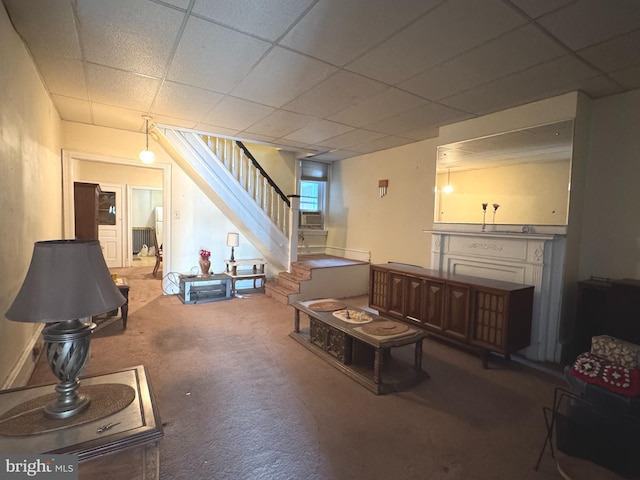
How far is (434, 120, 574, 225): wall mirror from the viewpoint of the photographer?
314cm

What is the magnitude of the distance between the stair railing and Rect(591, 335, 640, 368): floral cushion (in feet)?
14.8

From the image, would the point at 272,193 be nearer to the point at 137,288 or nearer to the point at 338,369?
the point at 137,288

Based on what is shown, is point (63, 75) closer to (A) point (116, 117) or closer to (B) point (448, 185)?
(A) point (116, 117)

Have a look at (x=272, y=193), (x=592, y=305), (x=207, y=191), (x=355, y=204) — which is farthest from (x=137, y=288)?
(x=592, y=305)

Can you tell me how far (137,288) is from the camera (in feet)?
19.5

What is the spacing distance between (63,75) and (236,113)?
64.7 inches

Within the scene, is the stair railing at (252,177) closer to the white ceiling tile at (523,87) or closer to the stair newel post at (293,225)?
the stair newel post at (293,225)

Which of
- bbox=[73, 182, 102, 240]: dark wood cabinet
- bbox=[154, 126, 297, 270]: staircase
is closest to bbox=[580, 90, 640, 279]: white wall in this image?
bbox=[154, 126, 297, 270]: staircase

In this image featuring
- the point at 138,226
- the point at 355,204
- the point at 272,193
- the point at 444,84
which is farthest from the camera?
the point at 138,226

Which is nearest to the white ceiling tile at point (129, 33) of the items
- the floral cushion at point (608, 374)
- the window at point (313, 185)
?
the floral cushion at point (608, 374)

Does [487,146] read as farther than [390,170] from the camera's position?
No

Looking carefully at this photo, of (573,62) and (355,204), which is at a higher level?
(573,62)

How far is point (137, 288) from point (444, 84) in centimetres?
604

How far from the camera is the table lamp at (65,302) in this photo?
3.92ft
